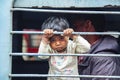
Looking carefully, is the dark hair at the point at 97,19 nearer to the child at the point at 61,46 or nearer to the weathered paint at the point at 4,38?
the child at the point at 61,46

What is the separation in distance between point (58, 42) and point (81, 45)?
0.15 metres

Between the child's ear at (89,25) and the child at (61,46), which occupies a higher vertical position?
the child's ear at (89,25)

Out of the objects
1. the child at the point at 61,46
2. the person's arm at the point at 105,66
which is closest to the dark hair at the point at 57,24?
the child at the point at 61,46


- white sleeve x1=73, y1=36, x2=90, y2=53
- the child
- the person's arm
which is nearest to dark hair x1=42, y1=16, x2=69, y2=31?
the child

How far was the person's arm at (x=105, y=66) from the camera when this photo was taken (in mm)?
2771

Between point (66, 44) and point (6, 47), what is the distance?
0.45m

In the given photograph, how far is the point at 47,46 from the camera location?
9.43 ft

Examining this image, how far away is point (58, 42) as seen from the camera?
2.85 metres

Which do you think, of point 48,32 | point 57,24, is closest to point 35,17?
point 57,24

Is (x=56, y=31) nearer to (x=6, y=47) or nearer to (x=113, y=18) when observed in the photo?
(x=6, y=47)

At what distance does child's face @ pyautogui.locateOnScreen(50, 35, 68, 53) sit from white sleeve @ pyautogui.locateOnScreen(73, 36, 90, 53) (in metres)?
0.07

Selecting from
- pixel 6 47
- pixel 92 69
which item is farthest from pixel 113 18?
pixel 6 47

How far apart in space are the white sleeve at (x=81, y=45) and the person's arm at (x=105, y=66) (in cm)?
9

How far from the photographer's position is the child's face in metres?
2.86
